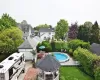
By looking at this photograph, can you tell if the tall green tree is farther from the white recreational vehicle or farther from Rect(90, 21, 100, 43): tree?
Rect(90, 21, 100, 43): tree

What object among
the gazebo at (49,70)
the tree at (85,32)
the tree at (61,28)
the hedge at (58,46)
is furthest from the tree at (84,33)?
the gazebo at (49,70)

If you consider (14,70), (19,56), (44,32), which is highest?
(44,32)

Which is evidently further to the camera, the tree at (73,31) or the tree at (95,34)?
the tree at (73,31)

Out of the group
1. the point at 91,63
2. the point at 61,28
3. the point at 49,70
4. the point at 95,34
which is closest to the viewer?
the point at 49,70

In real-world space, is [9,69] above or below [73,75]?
above

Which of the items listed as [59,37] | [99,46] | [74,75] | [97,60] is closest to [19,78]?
[74,75]

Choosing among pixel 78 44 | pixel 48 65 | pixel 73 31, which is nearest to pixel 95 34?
pixel 73 31

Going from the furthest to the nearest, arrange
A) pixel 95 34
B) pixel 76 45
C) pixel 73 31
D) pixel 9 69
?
pixel 73 31 → pixel 95 34 → pixel 76 45 → pixel 9 69

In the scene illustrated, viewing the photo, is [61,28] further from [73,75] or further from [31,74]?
[31,74]

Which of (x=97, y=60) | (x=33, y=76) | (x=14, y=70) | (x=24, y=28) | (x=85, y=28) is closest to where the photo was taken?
(x=14, y=70)

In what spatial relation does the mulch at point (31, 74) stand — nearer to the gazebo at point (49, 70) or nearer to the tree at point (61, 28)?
the gazebo at point (49, 70)

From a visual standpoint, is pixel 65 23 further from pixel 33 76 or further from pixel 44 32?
pixel 33 76
